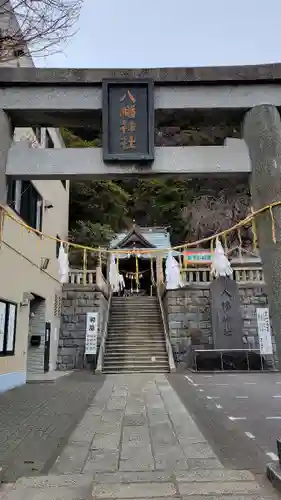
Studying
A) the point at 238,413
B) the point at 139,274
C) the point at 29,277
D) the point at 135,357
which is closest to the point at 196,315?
the point at 135,357

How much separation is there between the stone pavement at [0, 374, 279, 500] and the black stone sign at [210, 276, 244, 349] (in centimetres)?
955

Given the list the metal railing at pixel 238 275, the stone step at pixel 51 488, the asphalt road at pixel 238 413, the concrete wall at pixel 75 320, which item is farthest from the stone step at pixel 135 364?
the stone step at pixel 51 488

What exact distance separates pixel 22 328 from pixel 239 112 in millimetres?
9500

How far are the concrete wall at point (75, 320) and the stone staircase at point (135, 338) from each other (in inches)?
47.2

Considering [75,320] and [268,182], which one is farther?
[75,320]

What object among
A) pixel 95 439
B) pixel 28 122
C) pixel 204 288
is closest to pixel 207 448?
pixel 95 439

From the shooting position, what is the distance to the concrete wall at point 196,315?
18469 millimetres

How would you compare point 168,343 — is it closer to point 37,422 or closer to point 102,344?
A: point 102,344

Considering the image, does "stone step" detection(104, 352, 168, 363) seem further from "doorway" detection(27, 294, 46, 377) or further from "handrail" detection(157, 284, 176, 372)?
"doorway" detection(27, 294, 46, 377)

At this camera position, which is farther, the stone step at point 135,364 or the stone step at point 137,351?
the stone step at point 137,351

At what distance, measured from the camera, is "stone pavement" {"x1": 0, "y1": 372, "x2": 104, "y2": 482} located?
4.81 m

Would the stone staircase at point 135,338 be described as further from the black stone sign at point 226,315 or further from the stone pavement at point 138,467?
the stone pavement at point 138,467

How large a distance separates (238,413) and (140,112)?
586 cm

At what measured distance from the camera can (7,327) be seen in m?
10.9
